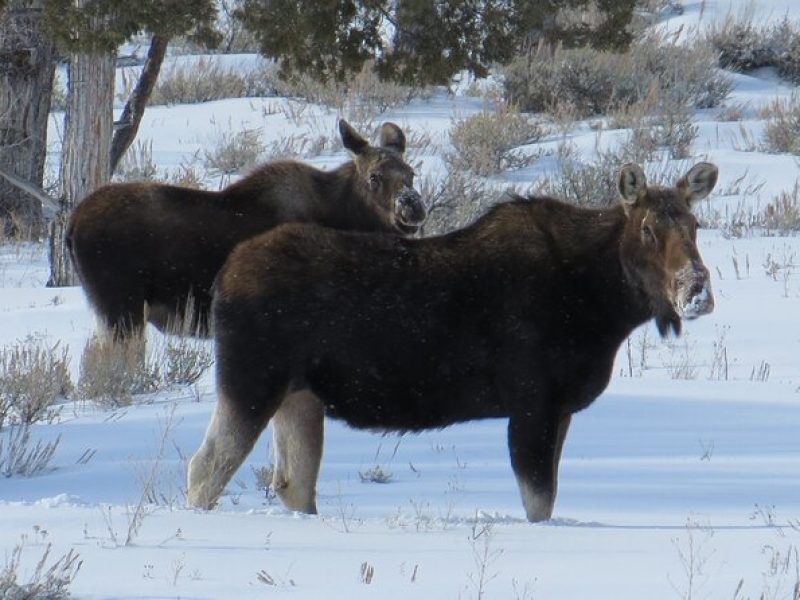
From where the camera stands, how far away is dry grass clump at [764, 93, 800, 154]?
71.8ft

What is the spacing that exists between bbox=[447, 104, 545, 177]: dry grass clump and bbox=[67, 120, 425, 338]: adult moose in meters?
8.95

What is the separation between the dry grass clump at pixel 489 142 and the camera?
69.1ft

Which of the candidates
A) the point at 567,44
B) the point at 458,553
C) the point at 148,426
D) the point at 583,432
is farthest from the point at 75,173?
the point at 458,553

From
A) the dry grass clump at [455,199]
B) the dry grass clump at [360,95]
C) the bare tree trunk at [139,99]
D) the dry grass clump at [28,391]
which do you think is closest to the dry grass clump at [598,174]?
the dry grass clump at [455,199]

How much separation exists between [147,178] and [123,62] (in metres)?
8.01

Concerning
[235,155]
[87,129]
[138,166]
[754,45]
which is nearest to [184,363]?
[87,129]

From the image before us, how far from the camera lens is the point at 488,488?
8.78m

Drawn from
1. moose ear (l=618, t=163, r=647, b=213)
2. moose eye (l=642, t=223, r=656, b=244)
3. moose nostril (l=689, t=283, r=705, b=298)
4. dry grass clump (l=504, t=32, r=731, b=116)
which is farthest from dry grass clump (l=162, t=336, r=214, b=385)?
dry grass clump (l=504, t=32, r=731, b=116)

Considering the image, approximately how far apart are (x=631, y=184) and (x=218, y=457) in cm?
238

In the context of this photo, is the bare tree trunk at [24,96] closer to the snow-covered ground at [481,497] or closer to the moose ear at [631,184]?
the snow-covered ground at [481,497]

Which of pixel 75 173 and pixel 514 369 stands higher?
pixel 514 369

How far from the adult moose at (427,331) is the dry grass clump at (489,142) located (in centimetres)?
1276

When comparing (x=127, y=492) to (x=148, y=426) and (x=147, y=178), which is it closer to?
(x=148, y=426)

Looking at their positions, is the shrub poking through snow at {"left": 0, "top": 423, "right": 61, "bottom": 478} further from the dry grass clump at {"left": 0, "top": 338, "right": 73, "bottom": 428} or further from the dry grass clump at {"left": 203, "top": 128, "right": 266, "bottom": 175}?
the dry grass clump at {"left": 203, "top": 128, "right": 266, "bottom": 175}
